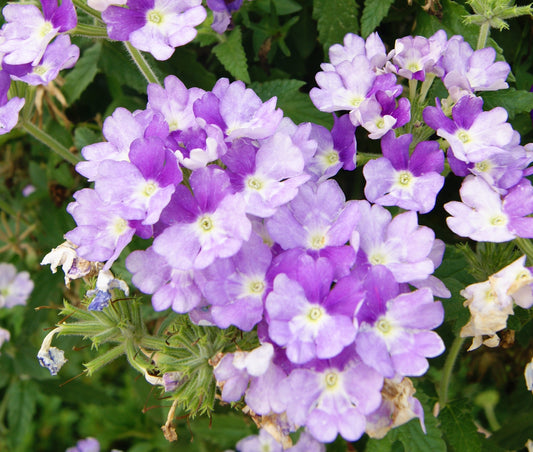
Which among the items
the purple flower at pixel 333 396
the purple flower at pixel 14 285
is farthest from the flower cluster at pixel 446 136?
the purple flower at pixel 14 285

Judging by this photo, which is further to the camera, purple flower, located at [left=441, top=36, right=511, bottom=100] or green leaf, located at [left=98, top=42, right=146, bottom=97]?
green leaf, located at [left=98, top=42, right=146, bottom=97]

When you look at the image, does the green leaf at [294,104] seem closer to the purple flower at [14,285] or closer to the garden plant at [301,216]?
the garden plant at [301,216]

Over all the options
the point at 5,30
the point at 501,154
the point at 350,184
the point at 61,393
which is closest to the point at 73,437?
the point at 61,393

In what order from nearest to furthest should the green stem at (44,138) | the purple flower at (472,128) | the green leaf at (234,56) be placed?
the purple flower at (472,128) → the green leaf at (234,56) → the green stem at (44,138)

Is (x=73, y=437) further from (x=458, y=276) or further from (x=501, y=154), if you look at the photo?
(x=501, y=154)

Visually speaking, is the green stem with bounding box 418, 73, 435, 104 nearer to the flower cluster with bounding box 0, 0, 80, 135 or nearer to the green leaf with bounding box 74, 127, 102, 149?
the flower cluster with bounding box 0, 0, 80, 135

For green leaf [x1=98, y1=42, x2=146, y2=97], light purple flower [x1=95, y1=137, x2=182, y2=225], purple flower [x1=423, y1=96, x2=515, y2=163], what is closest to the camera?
light purple flower [x1=95, y1=137, x2=182, y2=225]

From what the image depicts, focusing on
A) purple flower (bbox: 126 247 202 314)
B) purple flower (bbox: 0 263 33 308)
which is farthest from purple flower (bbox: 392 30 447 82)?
purple flower (bbox: 0 263 33 308)
